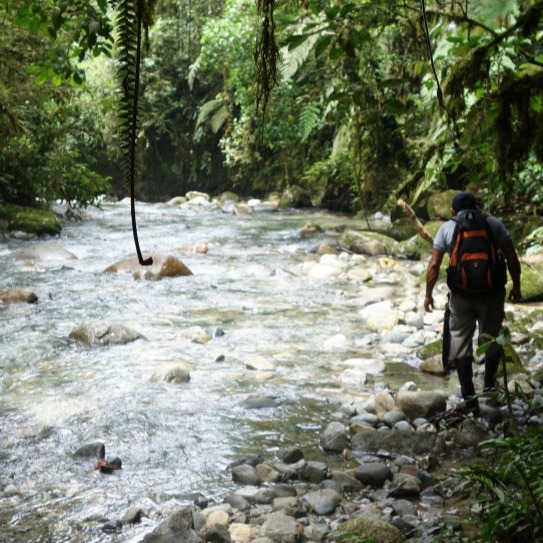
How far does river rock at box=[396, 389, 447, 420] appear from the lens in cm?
440

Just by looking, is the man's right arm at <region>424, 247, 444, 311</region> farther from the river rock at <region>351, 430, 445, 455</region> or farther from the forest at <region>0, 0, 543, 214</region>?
the river rock at <region>351, 430, 445, 455</region>

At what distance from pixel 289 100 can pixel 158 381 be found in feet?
37.2

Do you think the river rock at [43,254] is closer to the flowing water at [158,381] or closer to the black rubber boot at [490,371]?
the flowing water at [158,381]

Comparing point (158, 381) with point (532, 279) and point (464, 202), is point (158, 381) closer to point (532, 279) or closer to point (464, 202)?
point (464, 202)

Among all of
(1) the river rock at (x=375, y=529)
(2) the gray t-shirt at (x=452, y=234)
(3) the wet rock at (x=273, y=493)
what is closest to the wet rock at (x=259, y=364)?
(2) the gray t-shirt at (x=452, y=234)

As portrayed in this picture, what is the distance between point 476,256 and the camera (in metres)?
4.03

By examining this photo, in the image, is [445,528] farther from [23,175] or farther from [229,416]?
[23,175]

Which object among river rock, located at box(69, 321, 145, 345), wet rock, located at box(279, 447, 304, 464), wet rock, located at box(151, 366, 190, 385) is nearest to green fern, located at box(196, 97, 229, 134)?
river rock, located at box(69, 321, 145, 345)

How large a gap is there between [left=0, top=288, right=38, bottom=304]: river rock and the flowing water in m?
0.12

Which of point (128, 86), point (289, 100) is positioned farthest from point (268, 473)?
point (289, 100)

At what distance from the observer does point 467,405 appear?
13.9ft

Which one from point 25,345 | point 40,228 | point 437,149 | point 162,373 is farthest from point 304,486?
point 40,228

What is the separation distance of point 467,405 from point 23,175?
34.8 feet

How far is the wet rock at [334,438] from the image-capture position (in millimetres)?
3980
